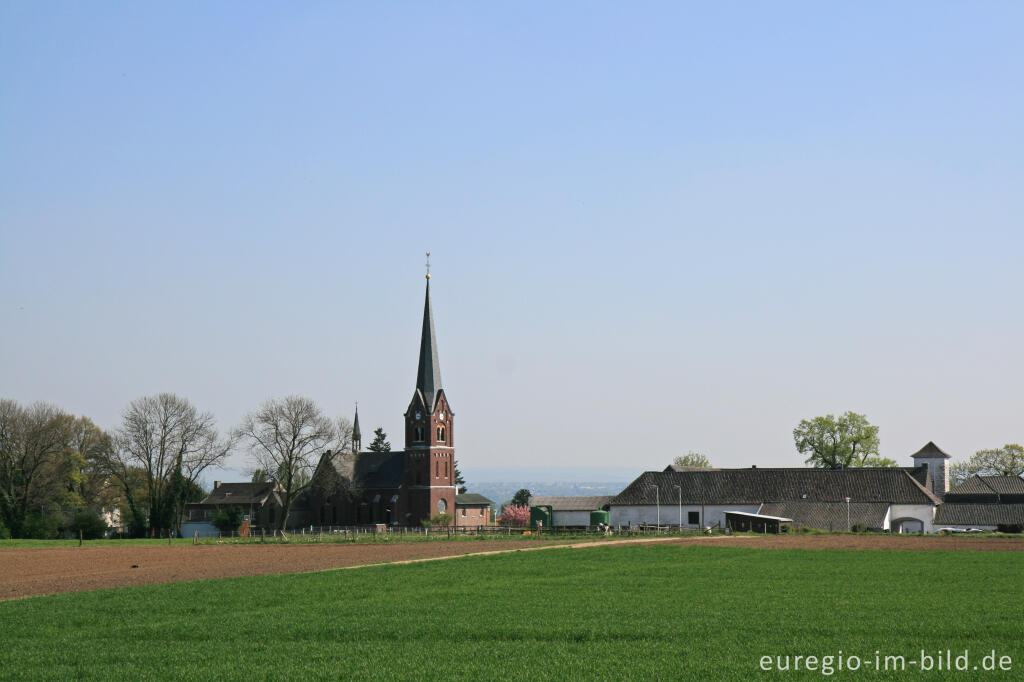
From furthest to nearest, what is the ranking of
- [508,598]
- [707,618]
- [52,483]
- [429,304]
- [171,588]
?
[429,304], [52,483], [171,588], [508,598], [707,618]

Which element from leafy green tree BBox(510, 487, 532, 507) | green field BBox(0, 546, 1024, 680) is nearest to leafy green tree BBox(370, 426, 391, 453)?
leafy green tree BBox(510, 487, 532, 507)

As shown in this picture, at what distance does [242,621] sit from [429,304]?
302 feet

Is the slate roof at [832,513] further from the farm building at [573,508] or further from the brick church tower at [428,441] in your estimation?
the brick church tower at [428,441]

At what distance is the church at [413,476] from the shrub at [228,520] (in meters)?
9.85

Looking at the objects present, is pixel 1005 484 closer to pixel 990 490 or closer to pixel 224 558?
pixel 990 490

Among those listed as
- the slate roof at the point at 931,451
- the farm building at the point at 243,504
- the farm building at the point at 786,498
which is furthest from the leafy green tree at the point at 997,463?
the farm building at the point at 243,504

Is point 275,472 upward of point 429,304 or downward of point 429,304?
downward

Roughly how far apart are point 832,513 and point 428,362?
47.3 meters

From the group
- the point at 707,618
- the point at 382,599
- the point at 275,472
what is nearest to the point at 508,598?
the point at 382,599

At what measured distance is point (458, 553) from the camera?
5819 centimetres

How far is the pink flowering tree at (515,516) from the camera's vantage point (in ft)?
400

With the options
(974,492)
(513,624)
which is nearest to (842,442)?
(974,492)

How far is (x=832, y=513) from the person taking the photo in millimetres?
92062

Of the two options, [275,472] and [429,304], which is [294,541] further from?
[429,304]
